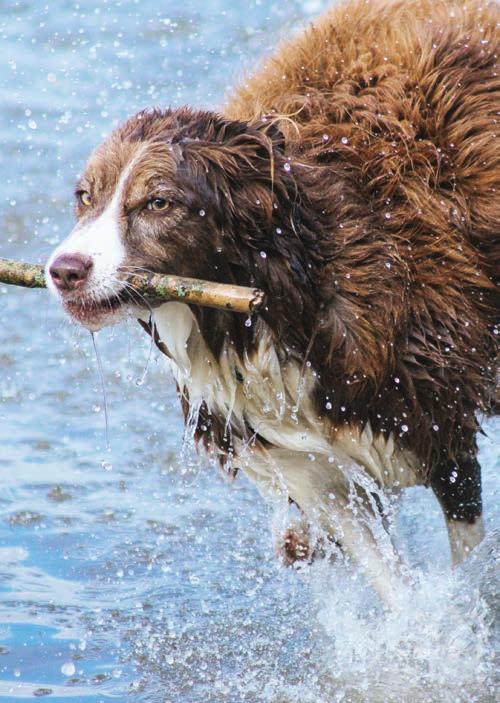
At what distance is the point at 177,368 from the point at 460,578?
4.97 ft

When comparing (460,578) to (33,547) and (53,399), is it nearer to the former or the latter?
(33,547)

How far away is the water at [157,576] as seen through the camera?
4629mm

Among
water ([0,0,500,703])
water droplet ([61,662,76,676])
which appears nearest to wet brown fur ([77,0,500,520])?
water ([0,0,500,703])

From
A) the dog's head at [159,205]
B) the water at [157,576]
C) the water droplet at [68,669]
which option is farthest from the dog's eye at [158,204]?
the water droplet at [68,669]

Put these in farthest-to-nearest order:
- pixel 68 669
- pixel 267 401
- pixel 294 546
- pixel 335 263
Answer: pixel 294 546 → pixel 68 669 → pixel 267 401 → pixel 335 263

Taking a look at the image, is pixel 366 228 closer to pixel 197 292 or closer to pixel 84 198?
pixel 197 292

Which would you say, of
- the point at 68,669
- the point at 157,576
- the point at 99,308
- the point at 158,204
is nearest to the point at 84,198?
the point at 158,204

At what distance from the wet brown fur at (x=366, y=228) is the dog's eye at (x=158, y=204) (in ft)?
0.10

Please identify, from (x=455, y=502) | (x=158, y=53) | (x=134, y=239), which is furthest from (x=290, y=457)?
(x=158, y=53)

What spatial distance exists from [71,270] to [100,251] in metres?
0.11

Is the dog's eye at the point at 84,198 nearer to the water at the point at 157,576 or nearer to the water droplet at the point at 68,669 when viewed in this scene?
the water at the point at 157,576

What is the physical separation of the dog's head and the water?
75 cm

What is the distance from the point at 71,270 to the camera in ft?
12.2

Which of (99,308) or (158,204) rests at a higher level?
(158,204)
